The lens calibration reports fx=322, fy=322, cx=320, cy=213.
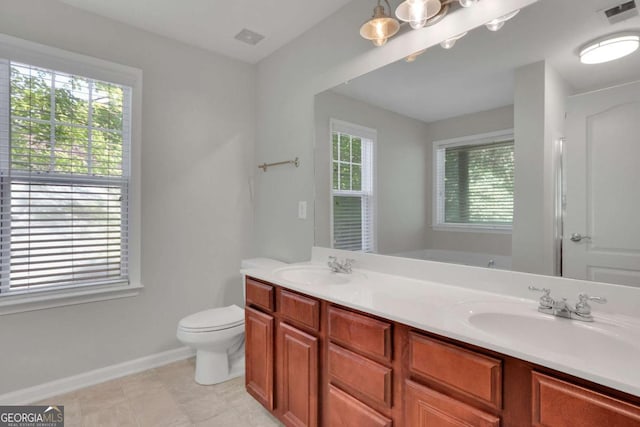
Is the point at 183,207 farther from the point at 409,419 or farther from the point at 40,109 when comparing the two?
the point at 409,419

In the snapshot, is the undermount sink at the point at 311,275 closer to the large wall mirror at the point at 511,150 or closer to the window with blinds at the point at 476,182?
the large wall mirror at the point at 511,150

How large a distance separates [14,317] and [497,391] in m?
2.67

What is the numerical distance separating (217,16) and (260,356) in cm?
230

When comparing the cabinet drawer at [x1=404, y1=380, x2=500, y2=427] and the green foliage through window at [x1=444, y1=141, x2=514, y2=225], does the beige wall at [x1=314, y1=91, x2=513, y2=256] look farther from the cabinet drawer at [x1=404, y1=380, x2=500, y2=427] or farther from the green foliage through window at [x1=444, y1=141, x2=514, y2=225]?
the cabinet drawer at [x1=404, y1=380, x2=500, y2=427]

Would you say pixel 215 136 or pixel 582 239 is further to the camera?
pixel 215 136

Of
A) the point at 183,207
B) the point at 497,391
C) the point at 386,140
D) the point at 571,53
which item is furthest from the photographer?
the point at 183,207

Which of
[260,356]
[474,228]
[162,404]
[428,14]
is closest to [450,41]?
[428,14]

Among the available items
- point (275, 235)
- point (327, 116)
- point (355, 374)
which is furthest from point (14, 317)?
point (327, 116)

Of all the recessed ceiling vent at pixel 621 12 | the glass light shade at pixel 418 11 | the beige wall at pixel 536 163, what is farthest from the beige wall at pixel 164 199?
the recessed ceiling vent at pixel 621 12

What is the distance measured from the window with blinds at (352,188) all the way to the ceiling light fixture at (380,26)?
0.51m

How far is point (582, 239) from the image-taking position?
1.25 m

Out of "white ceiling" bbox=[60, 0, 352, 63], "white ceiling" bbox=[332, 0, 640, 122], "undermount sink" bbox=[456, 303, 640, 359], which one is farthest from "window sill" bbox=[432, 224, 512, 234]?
"white ceiling" bbox=[60, 0, 352, 63]

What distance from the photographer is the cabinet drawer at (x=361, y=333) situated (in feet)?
3.95

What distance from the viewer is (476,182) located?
1564mm
